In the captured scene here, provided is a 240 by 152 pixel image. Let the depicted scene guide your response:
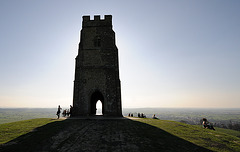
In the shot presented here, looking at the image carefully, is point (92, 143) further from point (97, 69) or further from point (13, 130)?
point (97, 69)

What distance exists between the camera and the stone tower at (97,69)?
63.7 ft

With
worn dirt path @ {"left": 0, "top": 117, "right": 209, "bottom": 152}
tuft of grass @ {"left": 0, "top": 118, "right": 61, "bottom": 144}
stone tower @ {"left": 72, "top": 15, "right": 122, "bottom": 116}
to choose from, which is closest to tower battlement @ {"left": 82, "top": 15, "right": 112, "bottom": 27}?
stone tower @ {"left": 72, "top": 15, "right": 122, "bottom": 116}

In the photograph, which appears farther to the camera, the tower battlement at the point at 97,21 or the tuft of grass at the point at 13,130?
the tower battlement at the point at 97,21

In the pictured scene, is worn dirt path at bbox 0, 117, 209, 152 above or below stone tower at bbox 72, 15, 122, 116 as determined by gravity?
below

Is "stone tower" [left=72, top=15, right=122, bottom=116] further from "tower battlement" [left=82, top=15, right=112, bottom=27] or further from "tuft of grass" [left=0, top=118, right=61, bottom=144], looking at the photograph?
"tuft of grass" [left=0, top=118, right=61, bottom=144]

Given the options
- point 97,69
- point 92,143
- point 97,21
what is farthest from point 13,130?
point 97,21

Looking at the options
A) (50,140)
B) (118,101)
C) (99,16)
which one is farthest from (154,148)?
(99,16)

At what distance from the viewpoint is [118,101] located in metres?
19.6

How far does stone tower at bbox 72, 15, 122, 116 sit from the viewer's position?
1942cm

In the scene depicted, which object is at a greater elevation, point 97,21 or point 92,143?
point 97,21

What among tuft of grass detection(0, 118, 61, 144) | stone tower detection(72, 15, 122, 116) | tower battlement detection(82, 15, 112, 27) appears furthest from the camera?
tower battlement detection(82, 15, 112, 27)

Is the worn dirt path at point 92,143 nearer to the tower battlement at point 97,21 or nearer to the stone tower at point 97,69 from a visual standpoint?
the stone tower at point 97,69

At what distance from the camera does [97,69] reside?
20.6m

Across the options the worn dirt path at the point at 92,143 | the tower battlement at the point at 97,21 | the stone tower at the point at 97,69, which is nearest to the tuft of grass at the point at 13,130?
the worn dirt path at the point at 92,143
